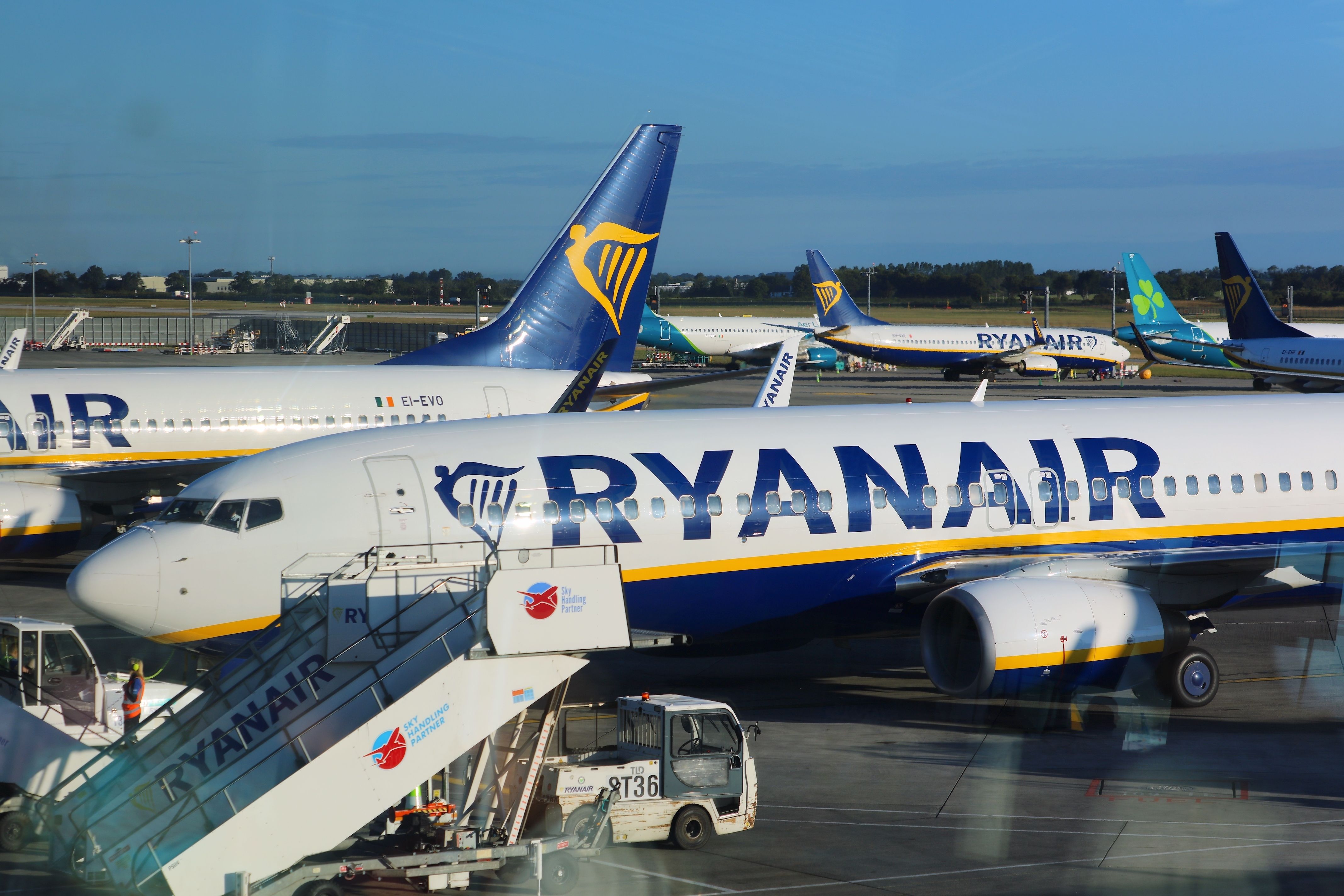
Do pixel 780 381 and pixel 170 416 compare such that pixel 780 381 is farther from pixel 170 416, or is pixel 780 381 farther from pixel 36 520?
pixel 36 520

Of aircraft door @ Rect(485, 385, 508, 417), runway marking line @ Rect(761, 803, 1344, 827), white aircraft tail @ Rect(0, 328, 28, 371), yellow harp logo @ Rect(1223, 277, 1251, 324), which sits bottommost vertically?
runway marking line @ Rect(761, 803, 1344, 827)

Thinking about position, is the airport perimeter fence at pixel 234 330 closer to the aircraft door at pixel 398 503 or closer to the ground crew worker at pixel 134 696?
the aircraft door at pixel 398 503

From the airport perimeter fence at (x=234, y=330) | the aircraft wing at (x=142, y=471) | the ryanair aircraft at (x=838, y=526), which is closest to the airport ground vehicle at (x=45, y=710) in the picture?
the ryanair aircraft at (x=838, y=526)

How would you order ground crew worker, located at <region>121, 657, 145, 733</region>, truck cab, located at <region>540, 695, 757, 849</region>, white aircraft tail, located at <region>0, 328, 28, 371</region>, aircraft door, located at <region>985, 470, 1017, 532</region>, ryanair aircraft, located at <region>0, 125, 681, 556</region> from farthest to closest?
white aircraft tail, located at <region>0, 328, 28, 371</region>
ryanair aircraft, located at <region>0, 125, 681, 556</region>
aircraft door, located at <region>985, 470, 1017, 532</region>
ground crew worker, located at <region>121, 657, 145, 733</region>
truck cab, located at <region>540, 695, 757, 849</region>

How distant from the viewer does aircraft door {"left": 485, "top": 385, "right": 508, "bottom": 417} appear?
34.2 metres

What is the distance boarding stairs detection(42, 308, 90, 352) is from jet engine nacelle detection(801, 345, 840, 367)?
55.3m

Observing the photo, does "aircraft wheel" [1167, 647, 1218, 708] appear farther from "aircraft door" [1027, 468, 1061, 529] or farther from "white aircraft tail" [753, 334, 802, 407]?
"white aircraft tail" [753, 334, 802, 407]

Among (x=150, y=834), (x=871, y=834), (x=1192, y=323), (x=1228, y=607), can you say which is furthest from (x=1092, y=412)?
(x=1192, y=323)

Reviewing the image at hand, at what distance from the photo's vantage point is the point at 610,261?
117 feet

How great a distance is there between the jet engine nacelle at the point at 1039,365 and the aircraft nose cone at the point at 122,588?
289 ft

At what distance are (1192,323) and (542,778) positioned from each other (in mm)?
91082

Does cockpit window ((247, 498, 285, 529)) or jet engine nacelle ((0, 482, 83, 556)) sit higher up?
cockpit window ((247, 498, 285, 529))

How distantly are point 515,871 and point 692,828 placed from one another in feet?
6.70

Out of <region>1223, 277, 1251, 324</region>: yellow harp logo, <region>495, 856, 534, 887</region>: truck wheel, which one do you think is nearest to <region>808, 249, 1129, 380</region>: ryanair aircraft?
<region>1223, 277, 1251, 324</region>: yellow harp logo
